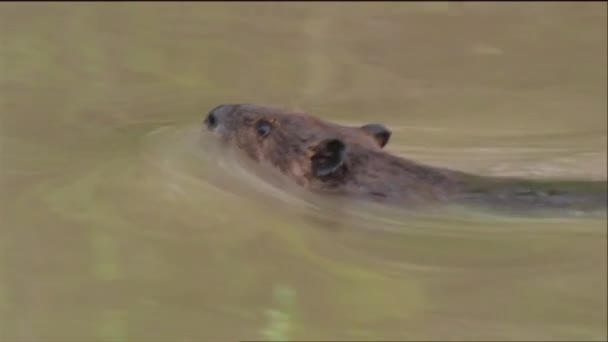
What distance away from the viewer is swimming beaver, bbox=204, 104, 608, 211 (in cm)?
503

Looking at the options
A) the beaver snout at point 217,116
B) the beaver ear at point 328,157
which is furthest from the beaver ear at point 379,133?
the beaver snout at point 217,116

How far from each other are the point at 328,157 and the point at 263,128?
428 mm

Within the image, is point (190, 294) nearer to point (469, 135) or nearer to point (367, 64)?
point (469, 135)

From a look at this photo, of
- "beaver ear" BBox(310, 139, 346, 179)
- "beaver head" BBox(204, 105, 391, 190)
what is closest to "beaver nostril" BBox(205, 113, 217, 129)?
"beaver head" BBox(204, 105, 391, 190)

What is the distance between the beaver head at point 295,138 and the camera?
512cm

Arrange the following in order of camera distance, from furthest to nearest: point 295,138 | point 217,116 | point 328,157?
point 217,116 < point 295,138 < point 328,157

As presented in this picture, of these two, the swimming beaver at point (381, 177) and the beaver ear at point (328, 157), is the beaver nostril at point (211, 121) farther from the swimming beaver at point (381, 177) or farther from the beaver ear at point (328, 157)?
the beaver ear at point (328, 157)

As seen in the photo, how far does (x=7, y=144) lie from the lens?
5.33 metres

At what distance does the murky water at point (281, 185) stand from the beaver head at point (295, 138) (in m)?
0.10

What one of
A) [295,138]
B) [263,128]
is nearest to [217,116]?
[263,128]

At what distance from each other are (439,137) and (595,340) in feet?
7.63

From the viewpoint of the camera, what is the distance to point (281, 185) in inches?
207

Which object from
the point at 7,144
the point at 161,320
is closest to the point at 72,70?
the point at 7,144

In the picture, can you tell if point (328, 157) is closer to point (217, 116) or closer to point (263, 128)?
point (263, 128)
